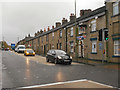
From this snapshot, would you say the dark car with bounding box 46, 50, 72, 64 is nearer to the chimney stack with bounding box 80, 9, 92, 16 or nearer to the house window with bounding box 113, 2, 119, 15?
the house window with bounding box 113, 2, 119, 15

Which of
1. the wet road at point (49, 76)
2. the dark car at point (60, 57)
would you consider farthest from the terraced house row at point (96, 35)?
the wet road at point (49, 76)

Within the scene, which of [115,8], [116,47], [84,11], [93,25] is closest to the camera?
[116,47]

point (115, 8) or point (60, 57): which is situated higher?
point (115, 8)

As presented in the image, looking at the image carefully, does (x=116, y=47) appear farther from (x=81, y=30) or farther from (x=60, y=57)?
(x=81, y=30)

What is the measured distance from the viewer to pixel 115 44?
19000 mm

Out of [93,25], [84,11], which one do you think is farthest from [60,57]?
[84,11]

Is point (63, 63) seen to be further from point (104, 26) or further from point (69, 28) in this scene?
point (69, 28)

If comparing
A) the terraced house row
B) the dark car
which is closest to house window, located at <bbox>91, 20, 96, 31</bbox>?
the terraced house row

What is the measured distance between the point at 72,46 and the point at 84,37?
462 centimetres

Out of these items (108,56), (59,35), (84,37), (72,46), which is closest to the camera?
(108,56)

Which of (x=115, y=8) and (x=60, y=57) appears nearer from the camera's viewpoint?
(x=60, y=57)

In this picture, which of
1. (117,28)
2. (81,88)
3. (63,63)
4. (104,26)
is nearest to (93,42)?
(104,26)

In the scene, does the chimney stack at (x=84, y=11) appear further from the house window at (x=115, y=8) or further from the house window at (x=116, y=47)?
the house window at (x=116, y=47)

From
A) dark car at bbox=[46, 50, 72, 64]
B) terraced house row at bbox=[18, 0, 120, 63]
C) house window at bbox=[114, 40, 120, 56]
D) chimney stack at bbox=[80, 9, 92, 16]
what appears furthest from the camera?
chimney stack at bbox=[80, 9, 92, 16]
